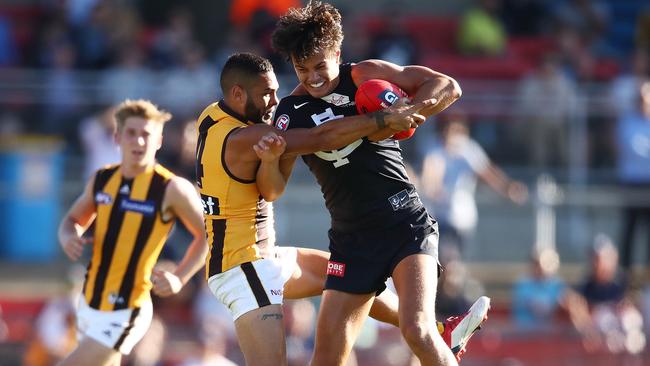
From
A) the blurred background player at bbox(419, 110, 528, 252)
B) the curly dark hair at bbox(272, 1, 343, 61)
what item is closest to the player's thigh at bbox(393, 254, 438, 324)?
the curly dark hair at bbox(272, 1, 343, 61)

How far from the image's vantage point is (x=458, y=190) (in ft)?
43.8

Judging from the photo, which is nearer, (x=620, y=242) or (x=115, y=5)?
(x=620, y=242)

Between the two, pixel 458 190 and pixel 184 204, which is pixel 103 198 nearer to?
pixel 184 204

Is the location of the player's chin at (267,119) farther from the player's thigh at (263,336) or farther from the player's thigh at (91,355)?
the player's thigh at (91,355)

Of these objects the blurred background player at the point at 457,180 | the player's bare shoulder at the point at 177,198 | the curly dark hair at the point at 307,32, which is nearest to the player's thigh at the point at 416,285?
the curly dark hair at the point at 307,32

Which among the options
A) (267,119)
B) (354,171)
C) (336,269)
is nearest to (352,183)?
(354,171)

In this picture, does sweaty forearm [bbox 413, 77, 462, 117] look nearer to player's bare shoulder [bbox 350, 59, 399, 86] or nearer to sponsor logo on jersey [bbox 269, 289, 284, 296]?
player's bare shoulder [bbox 350, 59, 399, 86]

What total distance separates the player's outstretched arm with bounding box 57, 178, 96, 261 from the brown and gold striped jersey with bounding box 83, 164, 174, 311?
0.09 m

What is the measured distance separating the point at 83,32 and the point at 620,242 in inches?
260

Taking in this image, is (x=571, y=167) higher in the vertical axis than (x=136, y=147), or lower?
lower

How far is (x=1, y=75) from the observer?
13805mm

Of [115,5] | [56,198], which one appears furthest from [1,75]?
[115,5]

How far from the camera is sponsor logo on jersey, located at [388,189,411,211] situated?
751cm

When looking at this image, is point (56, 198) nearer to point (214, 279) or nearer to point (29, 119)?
point (29, 119)
